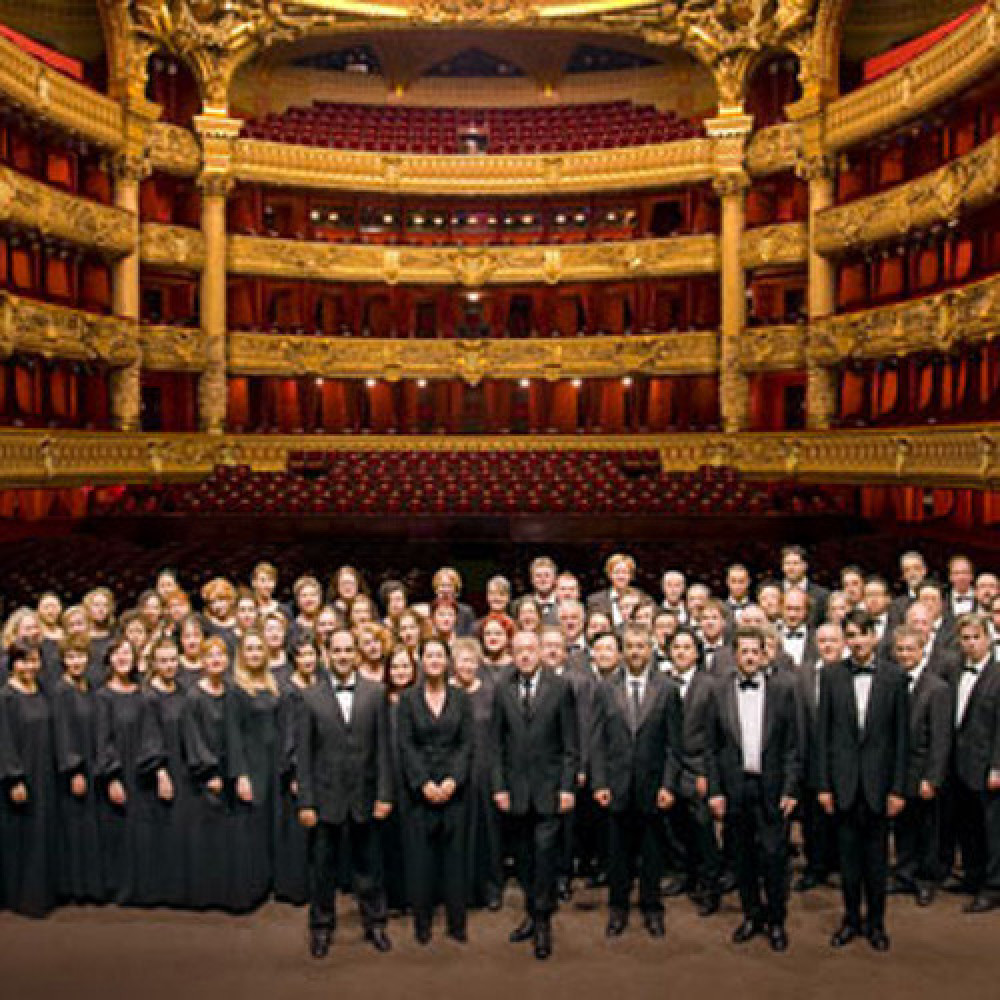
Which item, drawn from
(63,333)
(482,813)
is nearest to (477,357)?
(63,333)

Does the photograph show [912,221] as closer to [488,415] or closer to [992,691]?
[488,415]

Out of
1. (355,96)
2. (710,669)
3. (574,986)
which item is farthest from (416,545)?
(355,96)

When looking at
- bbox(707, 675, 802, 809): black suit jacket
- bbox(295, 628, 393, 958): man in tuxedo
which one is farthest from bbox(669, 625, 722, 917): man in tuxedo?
bbox(295, 628, 393, 958): man in tuxedo

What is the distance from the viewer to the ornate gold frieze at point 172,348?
24531 mm

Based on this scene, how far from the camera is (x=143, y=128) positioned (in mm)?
24016

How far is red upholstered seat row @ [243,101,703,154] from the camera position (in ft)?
90.7

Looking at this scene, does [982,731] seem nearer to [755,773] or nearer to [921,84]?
[755,773]

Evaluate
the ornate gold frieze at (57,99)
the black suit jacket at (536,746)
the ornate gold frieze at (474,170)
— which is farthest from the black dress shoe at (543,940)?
the ornate gold frieze at (474,170)

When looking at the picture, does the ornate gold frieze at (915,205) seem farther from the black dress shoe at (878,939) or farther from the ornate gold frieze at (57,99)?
the ornate gold frieze at (57,99)

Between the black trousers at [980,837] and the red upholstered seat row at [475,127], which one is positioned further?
the red upholstered seat row at [475,127]

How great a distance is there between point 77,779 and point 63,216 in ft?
58.5

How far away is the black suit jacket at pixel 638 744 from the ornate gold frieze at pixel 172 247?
2132 cm

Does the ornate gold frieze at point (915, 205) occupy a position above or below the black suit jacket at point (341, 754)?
above

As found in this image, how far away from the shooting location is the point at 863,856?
6023mm
